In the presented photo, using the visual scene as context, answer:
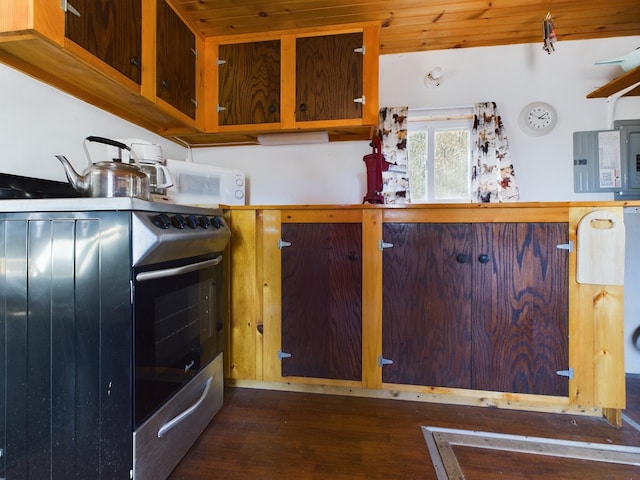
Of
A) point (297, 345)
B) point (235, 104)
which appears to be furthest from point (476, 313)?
point (235, 104)

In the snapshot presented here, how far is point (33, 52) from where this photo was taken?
1143mm

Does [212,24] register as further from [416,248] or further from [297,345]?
[297,345]

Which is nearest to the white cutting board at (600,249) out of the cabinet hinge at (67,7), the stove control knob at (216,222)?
the stove control knob at (216,222)

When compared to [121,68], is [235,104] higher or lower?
higher

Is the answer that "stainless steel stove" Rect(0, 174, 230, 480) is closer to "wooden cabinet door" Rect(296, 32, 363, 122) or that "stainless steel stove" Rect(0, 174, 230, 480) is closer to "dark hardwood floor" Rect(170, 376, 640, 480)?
"dark hardwood floor" Rect(170, 376, 640, 480)

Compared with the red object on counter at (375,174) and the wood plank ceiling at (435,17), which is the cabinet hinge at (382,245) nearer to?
the red object on counter at (375,174)

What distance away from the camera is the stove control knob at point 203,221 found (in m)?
1.23

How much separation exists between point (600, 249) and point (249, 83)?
2263 mm

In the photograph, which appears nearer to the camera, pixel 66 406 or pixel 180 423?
pixel 66 406

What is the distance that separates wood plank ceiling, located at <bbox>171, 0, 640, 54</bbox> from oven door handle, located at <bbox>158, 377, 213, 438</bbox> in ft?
6.98

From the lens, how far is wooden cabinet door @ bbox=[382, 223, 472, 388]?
5.07 feet

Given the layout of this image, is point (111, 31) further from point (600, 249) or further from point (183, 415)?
point (600, 249)

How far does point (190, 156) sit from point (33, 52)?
1204mm

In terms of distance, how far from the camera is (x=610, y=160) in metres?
1.96
